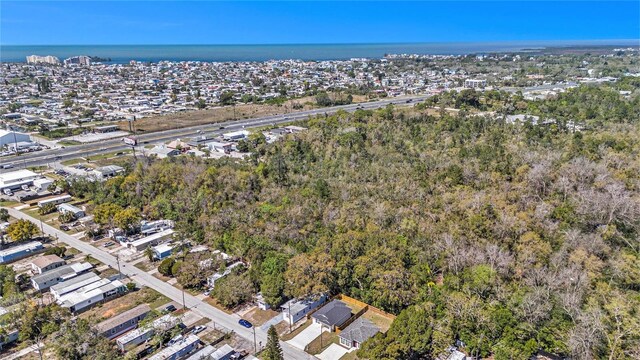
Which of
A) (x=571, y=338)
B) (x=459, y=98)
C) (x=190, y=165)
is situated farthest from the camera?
(x=459, y=98)

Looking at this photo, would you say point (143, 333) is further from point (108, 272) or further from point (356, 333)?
point (356, 333)

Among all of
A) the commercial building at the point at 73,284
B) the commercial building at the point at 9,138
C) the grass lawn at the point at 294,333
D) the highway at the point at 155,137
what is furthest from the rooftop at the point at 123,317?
the commercial building at the point at 9,138

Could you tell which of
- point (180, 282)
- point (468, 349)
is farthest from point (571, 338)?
point (180, 282)

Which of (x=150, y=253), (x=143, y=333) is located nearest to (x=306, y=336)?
(x=143, y=333)

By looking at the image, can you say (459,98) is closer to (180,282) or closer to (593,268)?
(593,268)

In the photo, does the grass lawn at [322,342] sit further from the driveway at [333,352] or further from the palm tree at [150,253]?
the palm tree at [150,253]
